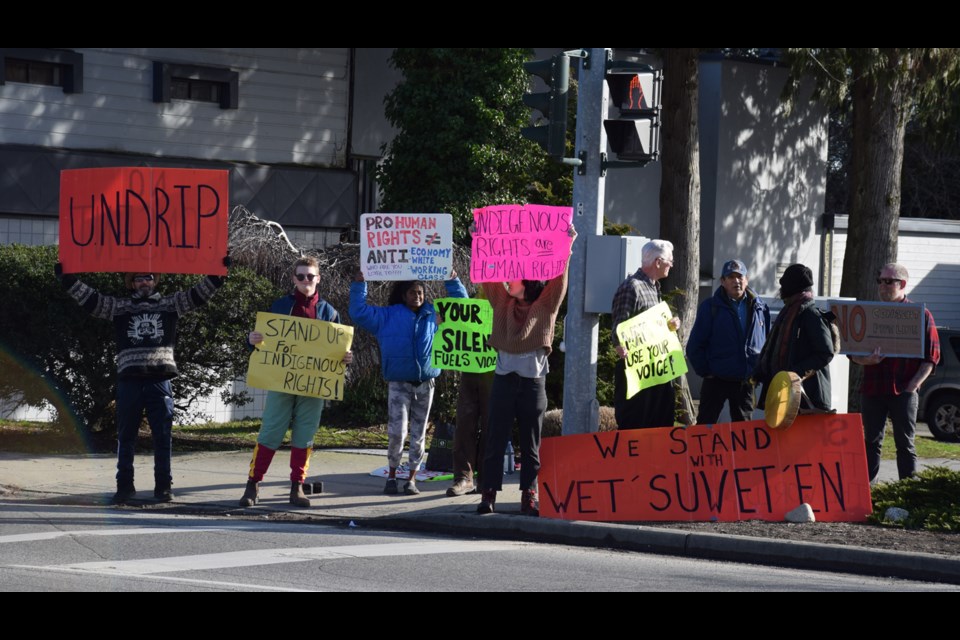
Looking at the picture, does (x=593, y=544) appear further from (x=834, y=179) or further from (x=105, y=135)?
(x=834, y=179)

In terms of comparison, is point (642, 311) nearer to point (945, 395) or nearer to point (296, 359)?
point (296, 359)

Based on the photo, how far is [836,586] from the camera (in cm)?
769

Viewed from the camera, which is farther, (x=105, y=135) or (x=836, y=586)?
(x=105, y=135)

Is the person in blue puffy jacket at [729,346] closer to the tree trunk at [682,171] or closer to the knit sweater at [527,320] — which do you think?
the knit sweater at [527,320]

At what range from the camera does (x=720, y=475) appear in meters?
9.77

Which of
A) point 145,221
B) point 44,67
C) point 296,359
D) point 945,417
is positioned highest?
point 44,67

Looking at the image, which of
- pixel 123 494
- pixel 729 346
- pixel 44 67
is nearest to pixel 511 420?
pixel 729 346

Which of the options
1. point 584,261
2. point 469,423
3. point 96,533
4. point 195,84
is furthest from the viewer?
point 195,84

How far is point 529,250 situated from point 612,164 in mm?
985

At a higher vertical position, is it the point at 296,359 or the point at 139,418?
the point at 296,359

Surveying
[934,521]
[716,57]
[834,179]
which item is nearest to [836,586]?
[934,521]

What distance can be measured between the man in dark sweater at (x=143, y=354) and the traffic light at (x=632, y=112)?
3.42m

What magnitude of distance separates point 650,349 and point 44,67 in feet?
35.7

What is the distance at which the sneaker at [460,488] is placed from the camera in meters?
11.0
